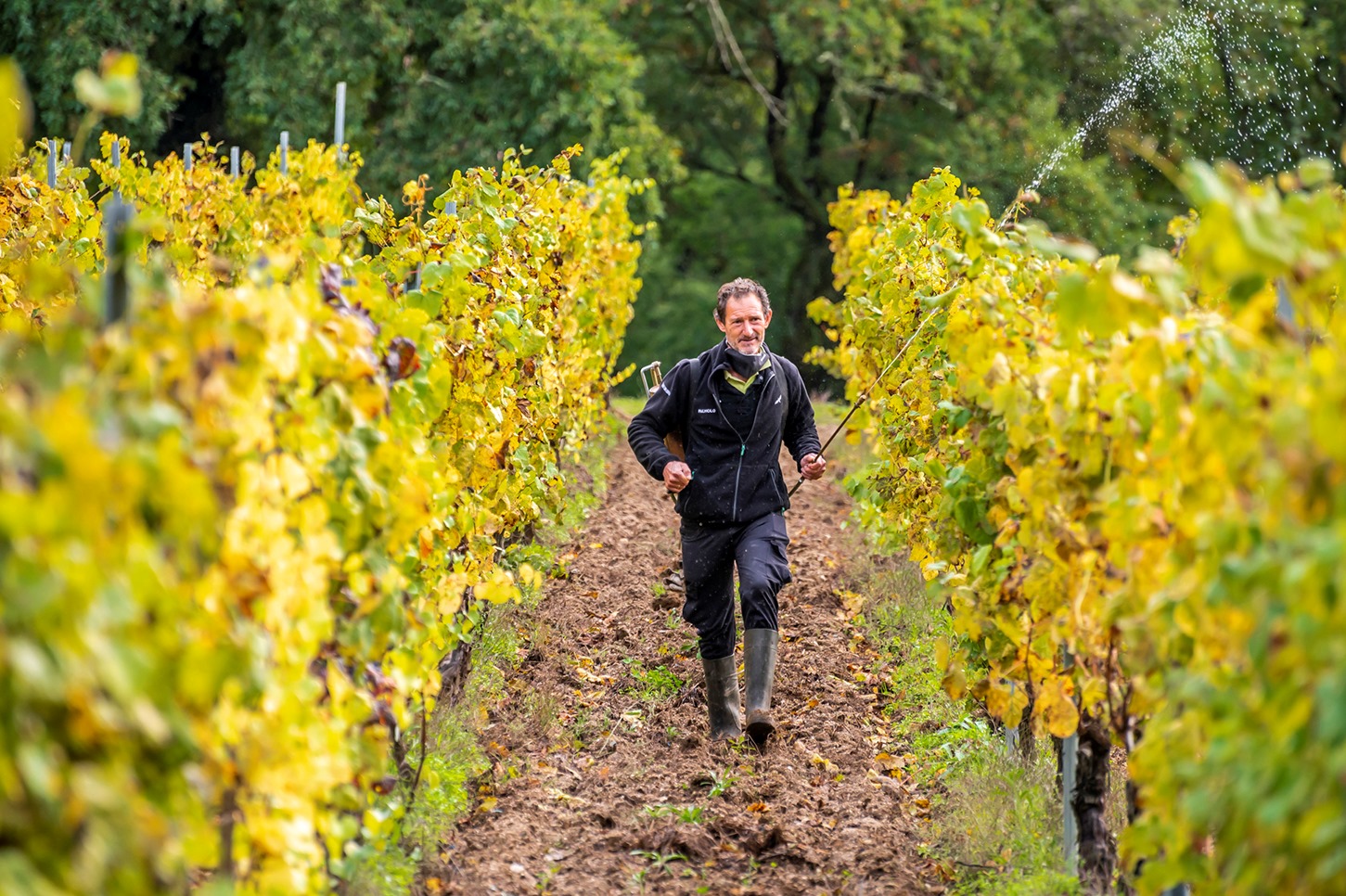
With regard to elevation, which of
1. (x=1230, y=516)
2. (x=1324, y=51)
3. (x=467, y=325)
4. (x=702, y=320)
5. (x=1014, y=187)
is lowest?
(x=702, y=320)

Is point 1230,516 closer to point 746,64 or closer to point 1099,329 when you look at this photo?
point 1099,329

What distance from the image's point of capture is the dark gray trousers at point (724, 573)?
5.33 meters

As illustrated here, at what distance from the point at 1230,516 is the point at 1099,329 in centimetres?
49

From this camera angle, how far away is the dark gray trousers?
17.5ft

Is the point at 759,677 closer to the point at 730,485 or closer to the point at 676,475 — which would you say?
the point at 730,485

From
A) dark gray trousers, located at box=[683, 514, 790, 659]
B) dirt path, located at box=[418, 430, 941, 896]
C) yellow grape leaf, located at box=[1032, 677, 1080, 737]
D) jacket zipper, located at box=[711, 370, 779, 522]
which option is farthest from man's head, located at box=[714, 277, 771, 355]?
yellow grape leaf, located at box=[1032, 677, 1080, 737]

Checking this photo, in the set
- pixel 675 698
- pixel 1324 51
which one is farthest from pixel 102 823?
pixel 1324 51

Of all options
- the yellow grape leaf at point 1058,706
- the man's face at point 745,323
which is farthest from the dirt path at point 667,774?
the man's face at point 745,323

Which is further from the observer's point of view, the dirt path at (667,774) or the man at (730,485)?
the man at (730,485)

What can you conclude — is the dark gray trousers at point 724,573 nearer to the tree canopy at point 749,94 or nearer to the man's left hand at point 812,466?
the man's left hand at point 812,466

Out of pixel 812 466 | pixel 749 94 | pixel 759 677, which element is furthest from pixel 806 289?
pixel 759 677

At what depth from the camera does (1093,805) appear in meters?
3.79

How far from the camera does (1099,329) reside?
8.53 ft

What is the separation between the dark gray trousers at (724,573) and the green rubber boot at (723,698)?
4cm
